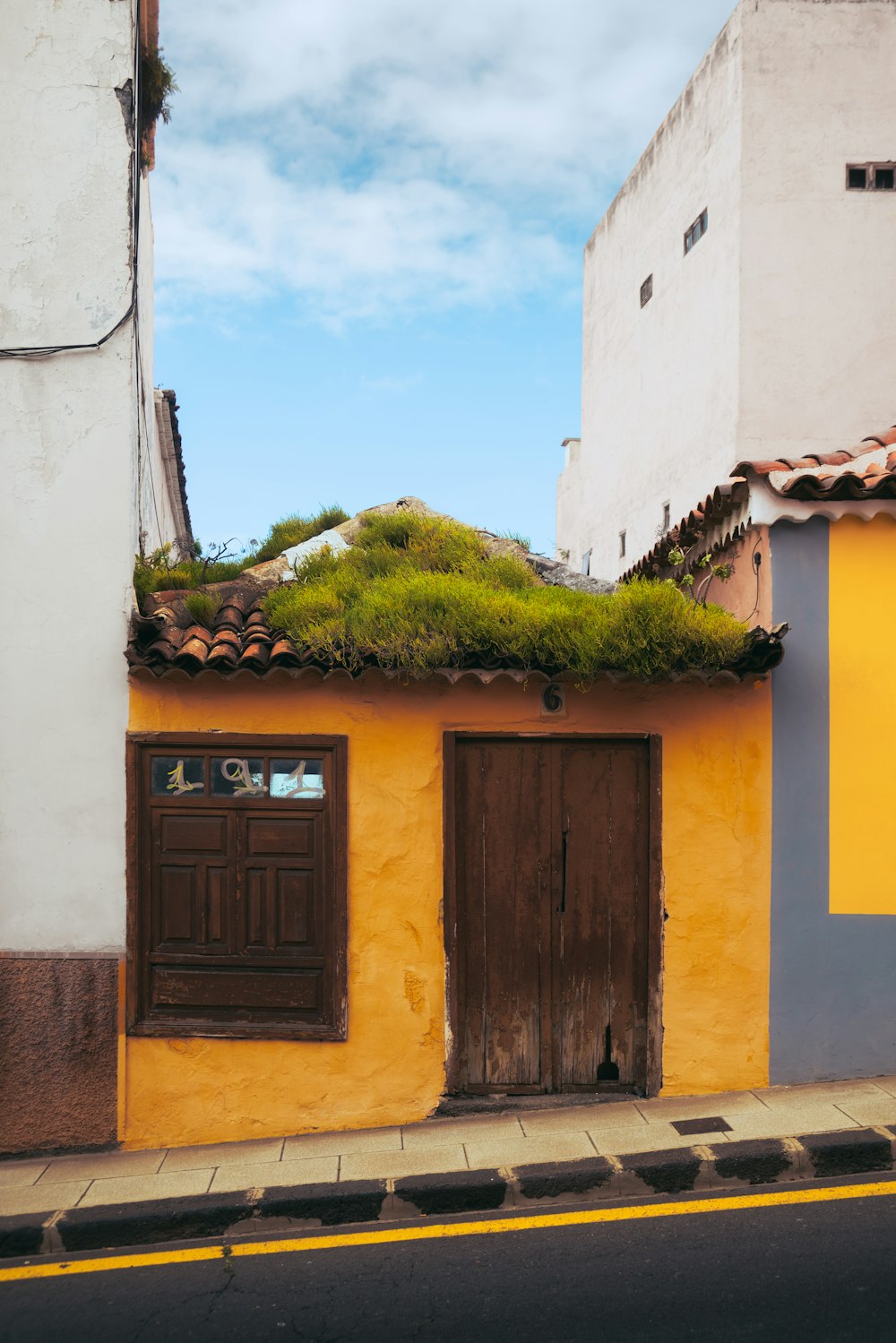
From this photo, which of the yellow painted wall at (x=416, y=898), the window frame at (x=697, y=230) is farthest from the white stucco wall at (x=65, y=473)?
the window frame at (x=697, y=230)

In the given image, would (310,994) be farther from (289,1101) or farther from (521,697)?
(521,697)

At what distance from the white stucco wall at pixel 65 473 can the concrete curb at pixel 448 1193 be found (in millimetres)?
1693

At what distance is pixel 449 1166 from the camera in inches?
227

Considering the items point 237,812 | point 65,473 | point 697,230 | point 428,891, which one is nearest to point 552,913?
point 428,891

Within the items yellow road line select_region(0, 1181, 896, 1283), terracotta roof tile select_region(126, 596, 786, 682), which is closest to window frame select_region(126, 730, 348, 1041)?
terracotta roof tile select_region(126, 596, 786, 682)

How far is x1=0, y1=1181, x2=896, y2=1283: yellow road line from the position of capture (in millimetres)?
5105

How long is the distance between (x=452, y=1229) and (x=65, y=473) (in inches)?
201

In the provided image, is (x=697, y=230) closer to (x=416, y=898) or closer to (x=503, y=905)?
(x=503, y=905)

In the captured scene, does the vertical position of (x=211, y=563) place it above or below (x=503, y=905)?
above

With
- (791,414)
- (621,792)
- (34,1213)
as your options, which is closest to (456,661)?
(621,792)

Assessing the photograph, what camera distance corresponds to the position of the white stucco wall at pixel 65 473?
6.53 metres

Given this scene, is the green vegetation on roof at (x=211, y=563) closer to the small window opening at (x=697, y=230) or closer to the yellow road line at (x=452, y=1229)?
the yellow road line at (x=452, y=1229)

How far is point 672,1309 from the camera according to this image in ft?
14.3

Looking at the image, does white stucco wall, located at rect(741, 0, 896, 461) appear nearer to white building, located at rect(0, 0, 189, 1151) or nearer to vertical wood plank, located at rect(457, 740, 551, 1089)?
vertical wood plank, located at rect(457, 740, 551, 1089)
